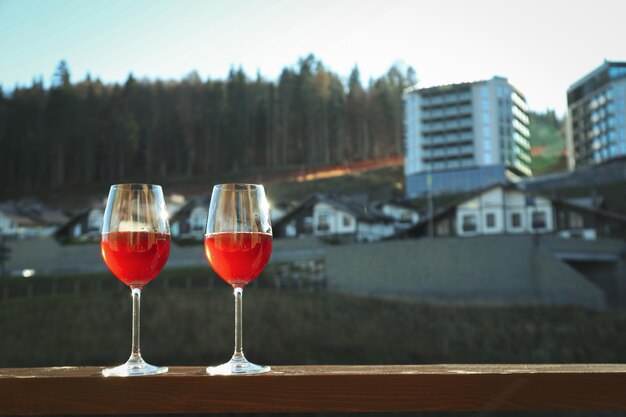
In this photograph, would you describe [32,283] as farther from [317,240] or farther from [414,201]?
[414,201]

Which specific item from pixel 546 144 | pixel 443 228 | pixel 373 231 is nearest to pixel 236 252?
pixel 443 228

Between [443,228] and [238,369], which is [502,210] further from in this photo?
[238,369]

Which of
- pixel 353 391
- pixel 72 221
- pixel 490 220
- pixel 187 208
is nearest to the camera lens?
pixel 353 391

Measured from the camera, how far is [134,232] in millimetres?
1027

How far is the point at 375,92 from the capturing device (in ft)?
177

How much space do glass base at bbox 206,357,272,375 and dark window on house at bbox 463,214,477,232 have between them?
24.1 m

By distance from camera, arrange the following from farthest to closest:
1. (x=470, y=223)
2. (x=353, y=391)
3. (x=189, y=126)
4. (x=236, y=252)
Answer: (x=189, y=126) → (x=470, y=223) → (x=236, y=252) → (x=353, y=391)

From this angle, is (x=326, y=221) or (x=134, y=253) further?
(x=326, y=221)

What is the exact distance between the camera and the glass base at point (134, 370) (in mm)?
889

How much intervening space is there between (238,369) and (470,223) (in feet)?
79.4

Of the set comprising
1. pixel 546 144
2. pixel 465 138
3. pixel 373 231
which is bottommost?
pixel 373 231

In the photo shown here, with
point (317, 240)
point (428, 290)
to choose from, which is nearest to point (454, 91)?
point (317, 240)

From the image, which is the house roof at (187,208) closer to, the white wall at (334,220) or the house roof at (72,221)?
the house roof at (72,221)

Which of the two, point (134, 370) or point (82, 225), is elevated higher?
point (82, 225)
